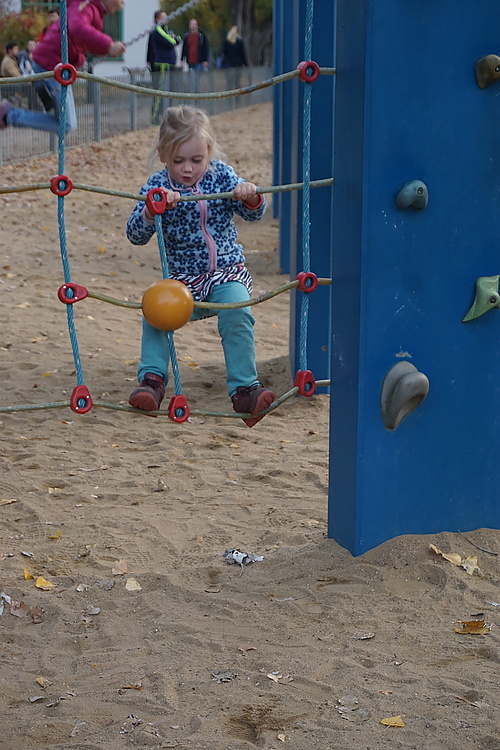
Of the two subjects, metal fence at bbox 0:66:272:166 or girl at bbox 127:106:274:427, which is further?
metal fence at bbox 0:66:272:166

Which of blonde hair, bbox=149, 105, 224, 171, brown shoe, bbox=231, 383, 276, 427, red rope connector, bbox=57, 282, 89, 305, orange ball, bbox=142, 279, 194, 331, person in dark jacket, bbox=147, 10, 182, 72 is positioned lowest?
brown shoe, bbox=231, 383, 276, 427

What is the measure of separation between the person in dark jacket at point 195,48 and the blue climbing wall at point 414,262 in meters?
21.0

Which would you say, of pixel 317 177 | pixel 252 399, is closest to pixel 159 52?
pixel 317 177

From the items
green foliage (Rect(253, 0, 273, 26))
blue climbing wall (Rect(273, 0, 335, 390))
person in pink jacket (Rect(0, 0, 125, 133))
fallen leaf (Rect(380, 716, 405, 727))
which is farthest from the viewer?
green foliage (Rect(253, 0, 273, 26))

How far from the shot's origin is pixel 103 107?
15234 millimetres

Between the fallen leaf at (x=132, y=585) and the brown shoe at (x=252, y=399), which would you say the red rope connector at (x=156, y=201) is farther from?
the fallen leaf at (x=132, y=585)

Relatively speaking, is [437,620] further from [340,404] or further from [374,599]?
[340,404]

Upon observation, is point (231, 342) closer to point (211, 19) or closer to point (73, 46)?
point (73, 46)

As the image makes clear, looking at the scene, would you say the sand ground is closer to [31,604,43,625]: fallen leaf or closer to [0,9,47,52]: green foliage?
[31,604,43,625]: fallen leaf

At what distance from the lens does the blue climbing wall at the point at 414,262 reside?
8.09ft

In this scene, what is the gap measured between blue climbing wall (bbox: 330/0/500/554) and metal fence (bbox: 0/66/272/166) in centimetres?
988

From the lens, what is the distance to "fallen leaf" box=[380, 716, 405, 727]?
2.04 meters

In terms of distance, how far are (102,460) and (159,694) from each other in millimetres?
1788

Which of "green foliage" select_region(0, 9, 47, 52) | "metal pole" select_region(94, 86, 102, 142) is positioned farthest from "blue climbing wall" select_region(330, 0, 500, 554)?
"green foliage" select_region(0, 9, 47, 52)
